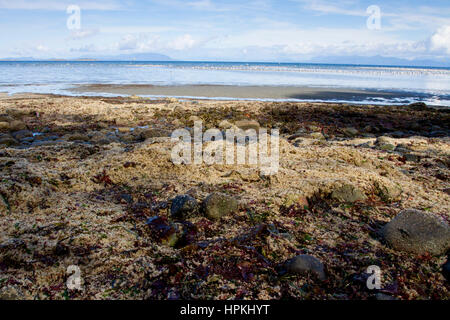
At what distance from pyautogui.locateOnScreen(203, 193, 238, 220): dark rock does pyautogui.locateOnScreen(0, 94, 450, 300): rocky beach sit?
1 cm

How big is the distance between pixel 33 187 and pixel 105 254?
62.8 inches

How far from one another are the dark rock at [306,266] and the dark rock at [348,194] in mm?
1406

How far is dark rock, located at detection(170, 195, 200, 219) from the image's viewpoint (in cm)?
327

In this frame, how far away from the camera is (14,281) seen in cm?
220

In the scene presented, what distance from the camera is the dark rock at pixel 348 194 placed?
368 centimetres

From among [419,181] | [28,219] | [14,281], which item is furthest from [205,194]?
[419,181]

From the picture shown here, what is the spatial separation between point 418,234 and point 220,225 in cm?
175

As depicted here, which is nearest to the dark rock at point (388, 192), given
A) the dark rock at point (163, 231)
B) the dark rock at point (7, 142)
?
the dark rock at point (163, 231)

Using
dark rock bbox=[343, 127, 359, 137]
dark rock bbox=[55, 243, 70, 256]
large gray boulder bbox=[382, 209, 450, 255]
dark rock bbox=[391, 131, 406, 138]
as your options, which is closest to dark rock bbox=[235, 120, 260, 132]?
dark rock bbox=[343, 127, 359, 137]

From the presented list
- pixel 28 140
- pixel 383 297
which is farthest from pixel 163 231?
pixel 28 140

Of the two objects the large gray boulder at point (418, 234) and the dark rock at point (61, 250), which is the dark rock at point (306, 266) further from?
the dark rock at point (61, 250)

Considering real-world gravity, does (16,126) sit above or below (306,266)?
above

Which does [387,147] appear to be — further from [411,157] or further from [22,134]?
[22,134]

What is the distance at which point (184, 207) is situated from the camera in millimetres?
3291
